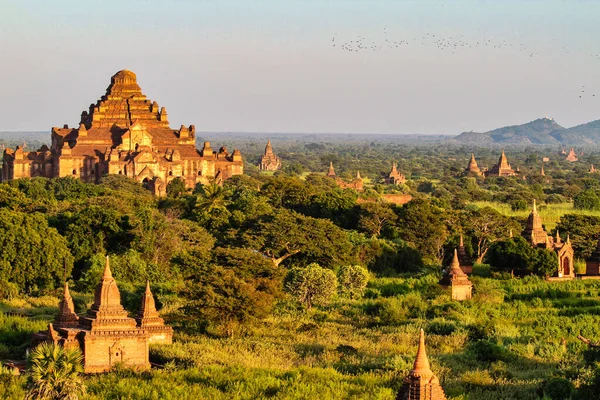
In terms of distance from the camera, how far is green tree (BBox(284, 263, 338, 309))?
49938 mm

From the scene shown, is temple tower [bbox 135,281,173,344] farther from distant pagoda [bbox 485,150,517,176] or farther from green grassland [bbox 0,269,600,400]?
Result: distant pagoda [bbox 485,150,517,176]

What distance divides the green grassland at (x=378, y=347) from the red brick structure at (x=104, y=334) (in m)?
1.00

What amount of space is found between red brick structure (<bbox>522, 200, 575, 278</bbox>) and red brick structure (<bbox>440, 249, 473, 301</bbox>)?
6.44 meters

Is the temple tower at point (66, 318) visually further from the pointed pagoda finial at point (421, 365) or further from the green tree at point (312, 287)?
the pointed pagoda finial at point (421, 365)

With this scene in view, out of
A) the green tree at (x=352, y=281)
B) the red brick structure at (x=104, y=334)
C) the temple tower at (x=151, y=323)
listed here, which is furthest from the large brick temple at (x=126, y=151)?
the red brick structure at (x=104, y=334)

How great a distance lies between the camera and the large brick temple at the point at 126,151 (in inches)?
3602

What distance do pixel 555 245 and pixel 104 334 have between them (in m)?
26.1

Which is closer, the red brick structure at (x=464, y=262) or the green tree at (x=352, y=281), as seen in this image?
the green tree at (x=352, y=281)

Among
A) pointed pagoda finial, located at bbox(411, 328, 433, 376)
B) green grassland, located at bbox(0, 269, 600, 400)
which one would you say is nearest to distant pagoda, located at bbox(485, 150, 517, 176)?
green grassland, located at bbox(0, 269, 600, 400)

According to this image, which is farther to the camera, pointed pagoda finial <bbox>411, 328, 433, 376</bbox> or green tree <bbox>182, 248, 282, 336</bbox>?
green tree <bbox>182, 248, 282, 336</bbox>

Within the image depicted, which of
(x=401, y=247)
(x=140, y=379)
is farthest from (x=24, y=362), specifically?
(x=401, y=247)

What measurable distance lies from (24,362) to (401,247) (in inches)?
1160

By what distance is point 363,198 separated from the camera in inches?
3703

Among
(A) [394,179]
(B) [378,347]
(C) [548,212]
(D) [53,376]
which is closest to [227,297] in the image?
(B) [378,347]
